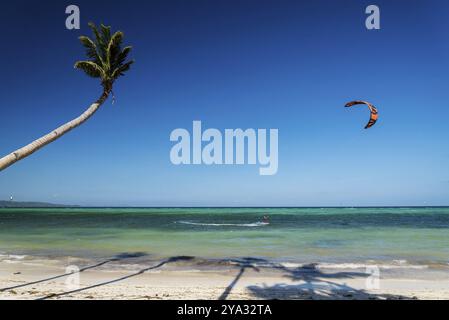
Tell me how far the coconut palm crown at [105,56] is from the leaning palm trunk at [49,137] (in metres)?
0.63

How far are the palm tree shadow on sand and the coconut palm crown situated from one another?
9.05m

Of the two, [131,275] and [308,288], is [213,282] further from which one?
[131,275]

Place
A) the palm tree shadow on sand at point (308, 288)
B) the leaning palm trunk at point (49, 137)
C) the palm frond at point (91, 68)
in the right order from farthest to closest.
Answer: the palm tree shadow on sand at point (308, 288), the palm frond at point (91, 68), the leaning palm trunk at point (49, 137)

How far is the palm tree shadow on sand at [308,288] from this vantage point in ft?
44.7

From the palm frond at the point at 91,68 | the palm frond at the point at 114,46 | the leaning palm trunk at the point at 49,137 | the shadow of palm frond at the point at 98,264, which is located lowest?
the shadow of palm frond at the point at 98,264

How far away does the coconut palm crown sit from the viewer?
1253 centimetres

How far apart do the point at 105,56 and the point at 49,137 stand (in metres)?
3.94

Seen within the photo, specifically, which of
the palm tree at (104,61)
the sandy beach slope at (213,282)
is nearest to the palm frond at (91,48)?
the palm tree at (104,61)

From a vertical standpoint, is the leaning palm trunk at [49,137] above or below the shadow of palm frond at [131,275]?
above

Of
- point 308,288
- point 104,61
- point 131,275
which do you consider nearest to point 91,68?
point 104,61

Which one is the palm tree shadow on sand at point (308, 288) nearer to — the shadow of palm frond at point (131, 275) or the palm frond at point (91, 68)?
the shadow of palm frond at point (131, 275)

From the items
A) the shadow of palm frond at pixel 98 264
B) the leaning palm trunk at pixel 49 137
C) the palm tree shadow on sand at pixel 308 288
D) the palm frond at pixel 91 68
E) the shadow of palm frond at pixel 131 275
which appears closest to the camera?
the leaning palm trunk at pixel 49 137

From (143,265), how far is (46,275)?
218 inches
